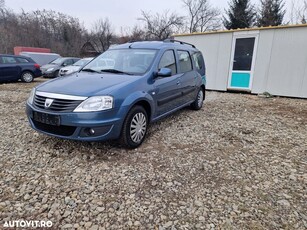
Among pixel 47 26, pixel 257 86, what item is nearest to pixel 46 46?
pixel 47 26

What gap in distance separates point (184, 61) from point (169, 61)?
74 cm

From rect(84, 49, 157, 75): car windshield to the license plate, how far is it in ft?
4.15

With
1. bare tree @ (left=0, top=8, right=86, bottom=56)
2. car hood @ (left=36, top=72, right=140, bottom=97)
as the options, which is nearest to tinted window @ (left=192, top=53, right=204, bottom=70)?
car hood @ (left=36, top=72, right=140, bottom=97)

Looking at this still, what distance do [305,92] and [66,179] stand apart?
333 inches

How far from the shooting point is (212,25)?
112 feet

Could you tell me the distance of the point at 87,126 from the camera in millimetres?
2760

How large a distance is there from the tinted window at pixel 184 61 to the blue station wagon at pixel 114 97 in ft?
0.42

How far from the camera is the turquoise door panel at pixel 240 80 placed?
28.6 ft

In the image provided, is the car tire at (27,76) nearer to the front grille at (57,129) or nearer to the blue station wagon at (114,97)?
the blue station wagon at (114,97)

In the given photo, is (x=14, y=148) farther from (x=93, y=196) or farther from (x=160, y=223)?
(x=160, y=223)

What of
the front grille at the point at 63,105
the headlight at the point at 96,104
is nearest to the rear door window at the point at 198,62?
the headlight at the point at 96,104

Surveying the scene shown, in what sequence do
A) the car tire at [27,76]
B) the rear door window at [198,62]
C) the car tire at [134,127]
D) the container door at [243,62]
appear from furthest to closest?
the car tire at [27,76] → the container door at [243,62] → the rear door window at [198,62] → the car tire at [134,127]

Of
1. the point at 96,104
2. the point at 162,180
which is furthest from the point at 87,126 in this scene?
the point at 162,180

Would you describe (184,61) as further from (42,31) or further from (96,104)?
(42,31)
